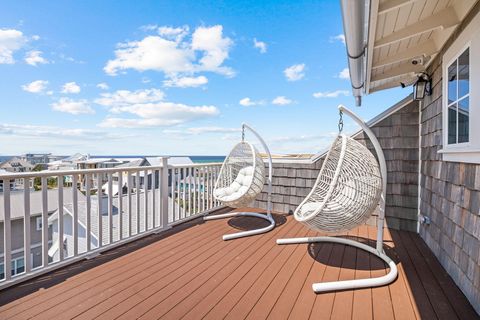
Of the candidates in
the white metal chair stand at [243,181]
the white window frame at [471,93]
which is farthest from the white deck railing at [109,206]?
the white window frame at [471,93]

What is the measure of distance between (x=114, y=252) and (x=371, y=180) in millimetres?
2853

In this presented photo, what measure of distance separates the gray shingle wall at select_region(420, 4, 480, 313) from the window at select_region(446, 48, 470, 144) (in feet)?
0.76

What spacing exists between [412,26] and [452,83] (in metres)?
0.67

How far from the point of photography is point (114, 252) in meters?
2.76

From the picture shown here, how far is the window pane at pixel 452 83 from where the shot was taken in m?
2.30

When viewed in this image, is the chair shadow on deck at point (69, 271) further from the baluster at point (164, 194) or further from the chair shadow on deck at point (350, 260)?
the chair shadow on deck at point (350, 260)

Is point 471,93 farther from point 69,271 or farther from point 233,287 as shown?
point 69,271

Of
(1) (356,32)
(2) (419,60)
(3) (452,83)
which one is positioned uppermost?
(2) (419,60)

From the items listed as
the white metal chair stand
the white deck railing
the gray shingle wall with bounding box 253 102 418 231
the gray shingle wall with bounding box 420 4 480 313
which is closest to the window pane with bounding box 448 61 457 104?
the gray shingle wall with bounding box 420 4 480 313

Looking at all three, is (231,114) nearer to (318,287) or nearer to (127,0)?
(127,0)

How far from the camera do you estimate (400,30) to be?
8.18 ft

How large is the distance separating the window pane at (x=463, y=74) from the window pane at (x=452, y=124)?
0.21m

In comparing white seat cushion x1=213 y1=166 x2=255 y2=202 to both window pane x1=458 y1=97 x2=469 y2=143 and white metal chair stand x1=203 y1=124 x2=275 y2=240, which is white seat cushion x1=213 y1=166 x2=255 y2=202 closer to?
white metal chair stand x1=203 y1=124 x2=275 y2=240

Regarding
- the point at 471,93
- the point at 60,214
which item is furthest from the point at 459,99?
the point at 60,214
